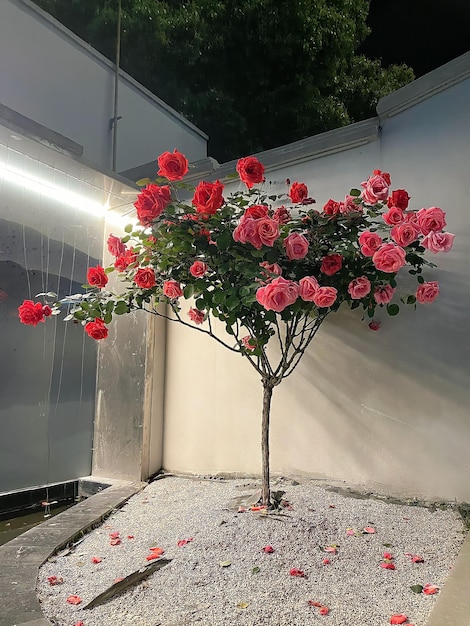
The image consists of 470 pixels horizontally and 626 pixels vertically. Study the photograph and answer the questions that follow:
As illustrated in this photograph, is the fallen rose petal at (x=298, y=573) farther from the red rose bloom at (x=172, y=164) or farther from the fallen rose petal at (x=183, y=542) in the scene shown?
the red rose bloom at (x=172, y=164)

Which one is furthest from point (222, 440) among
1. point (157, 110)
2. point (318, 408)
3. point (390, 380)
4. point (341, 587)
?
point (157, 110)

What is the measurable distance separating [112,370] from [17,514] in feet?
3.52

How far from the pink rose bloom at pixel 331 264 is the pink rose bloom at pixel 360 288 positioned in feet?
0.32

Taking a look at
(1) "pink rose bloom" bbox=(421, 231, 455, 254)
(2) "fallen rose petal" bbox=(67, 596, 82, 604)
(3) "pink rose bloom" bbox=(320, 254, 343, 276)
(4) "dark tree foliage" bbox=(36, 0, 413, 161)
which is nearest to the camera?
(2) "fallen rose petal" bbox=(67, 596, 82, 604)

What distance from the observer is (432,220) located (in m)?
1.91

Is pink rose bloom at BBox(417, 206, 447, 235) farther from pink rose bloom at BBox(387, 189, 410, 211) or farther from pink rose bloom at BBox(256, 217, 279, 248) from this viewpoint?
pink rose bloom at BBox(256, 217, 279, 248)

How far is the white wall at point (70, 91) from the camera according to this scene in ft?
11.6

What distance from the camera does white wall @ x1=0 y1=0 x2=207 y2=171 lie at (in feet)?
11.6

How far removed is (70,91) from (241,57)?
11.7ft

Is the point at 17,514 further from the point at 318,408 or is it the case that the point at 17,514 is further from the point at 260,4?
the point at 260,4

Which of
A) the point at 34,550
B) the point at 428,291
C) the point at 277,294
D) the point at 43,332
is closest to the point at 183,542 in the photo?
the point at 34,550

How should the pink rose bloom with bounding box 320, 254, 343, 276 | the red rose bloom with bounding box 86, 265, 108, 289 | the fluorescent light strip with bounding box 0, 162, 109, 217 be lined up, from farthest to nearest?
the fluorescent light strip with bounding box 0, 162, 109, 217, the red rose bloom with bounding box 86, 265, 108, 289, the pink rose bloom with bounding box 320, 254, 343, 276

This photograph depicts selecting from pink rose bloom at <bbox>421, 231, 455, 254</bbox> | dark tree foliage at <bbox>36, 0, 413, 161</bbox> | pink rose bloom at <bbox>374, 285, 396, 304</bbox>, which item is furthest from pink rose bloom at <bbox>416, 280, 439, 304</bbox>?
dark tree foliage at <bbox>36, 0, 413, 161</bbox>

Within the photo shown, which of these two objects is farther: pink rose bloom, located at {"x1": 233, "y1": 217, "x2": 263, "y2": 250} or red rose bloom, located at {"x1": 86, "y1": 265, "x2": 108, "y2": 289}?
red rose bloom, located at {"x1": 86, "y1": 265, "x2": 108, "y2": 289}
